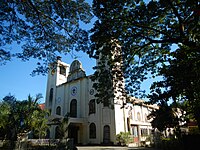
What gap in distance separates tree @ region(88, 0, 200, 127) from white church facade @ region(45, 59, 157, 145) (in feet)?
30.9

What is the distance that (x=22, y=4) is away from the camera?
320 inches

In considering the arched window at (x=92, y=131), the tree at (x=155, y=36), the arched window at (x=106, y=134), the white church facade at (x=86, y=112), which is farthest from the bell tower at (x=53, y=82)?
the tree at (x=155, y=36)

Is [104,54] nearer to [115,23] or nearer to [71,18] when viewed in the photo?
[115,23]

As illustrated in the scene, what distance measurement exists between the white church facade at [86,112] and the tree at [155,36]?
30.9 ft

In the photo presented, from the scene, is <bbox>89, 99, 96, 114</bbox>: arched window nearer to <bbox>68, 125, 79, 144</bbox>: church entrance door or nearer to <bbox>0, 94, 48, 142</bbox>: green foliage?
<bbox>68, 125, 79, 144</bbox>: church entrance door

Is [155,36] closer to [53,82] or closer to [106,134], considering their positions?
[106,134]

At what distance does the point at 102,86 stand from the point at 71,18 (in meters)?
4.48

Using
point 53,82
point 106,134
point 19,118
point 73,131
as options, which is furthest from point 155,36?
point 53,82

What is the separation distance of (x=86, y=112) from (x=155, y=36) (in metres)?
19.9

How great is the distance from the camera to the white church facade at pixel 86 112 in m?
24.2

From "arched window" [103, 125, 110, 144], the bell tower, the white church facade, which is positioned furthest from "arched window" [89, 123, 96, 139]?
the bell tower

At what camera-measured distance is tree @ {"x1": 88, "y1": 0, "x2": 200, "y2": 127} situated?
25.7 ft

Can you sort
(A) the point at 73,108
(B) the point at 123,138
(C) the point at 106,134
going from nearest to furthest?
(B) the point at 123,138 → (C) the point at 106,134 → (A) the point at 73,108

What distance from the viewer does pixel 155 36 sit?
Answer: 10.1 metres
